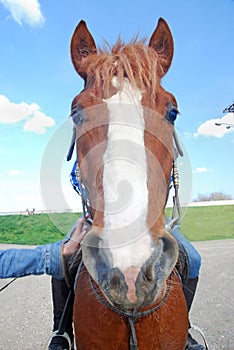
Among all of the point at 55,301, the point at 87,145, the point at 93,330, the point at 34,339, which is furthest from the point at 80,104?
the point at 34,339

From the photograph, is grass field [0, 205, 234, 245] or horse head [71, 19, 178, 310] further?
grass field [0, 205, 234, 245]

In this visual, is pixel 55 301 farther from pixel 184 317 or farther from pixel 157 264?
pixel 157 264

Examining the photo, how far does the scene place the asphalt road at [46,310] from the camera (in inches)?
188

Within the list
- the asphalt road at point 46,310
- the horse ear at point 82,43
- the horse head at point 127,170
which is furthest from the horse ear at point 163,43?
the asphalt road at point 46,310

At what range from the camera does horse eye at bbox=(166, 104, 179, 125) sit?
1896 mm

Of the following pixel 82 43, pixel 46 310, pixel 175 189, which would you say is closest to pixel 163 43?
pixel 82 43

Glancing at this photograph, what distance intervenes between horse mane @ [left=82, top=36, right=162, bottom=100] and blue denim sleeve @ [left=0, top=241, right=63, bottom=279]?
111 cm

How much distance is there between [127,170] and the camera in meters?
1.43

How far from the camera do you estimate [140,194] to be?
141 cm

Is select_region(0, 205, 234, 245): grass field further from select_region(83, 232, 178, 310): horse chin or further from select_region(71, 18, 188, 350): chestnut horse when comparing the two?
select_region(83, 232, 178, 310): horse chin

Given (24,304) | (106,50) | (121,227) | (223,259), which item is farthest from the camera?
(223,259)

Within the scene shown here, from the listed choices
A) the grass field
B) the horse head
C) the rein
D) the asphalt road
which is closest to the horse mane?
the horse head

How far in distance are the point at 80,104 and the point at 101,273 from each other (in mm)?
957

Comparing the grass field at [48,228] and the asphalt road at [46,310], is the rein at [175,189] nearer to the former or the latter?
the asphalt road at [46,310]
